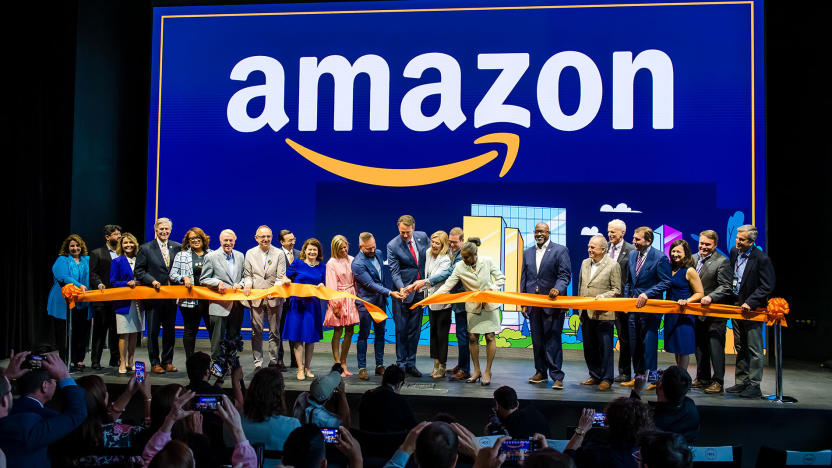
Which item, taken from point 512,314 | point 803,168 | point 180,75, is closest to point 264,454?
point 512,314

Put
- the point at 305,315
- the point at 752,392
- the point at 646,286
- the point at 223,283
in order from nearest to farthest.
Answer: the point at 752,392, the point at 646,286, the point at 305,315, the point at 223,283

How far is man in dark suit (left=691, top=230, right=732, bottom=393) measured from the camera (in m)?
6.94

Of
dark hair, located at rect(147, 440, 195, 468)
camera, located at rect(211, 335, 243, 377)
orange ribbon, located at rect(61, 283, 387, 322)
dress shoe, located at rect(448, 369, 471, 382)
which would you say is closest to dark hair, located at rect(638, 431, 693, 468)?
dark hair, located at rect(147, 440, 195, 468)

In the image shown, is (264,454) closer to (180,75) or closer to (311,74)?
(311,74)

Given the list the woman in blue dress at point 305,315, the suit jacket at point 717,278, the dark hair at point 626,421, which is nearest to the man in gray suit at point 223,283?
the woman in blue dress at point 305,315

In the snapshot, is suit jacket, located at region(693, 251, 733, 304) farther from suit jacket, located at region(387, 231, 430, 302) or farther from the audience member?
the audience member

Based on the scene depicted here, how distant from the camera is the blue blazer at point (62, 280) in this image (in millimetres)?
7863

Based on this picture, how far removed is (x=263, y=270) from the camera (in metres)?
7.81

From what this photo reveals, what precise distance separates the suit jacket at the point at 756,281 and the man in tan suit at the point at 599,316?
1148mm

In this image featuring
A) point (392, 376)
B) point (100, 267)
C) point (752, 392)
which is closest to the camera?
point (392, 376)

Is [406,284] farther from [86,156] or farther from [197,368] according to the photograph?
[86,156]

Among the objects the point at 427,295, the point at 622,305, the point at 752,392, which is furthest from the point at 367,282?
the point at 752,392

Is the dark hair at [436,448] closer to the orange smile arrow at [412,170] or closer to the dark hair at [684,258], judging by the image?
the dark hair at [684,258]

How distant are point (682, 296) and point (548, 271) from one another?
4.30 feet
